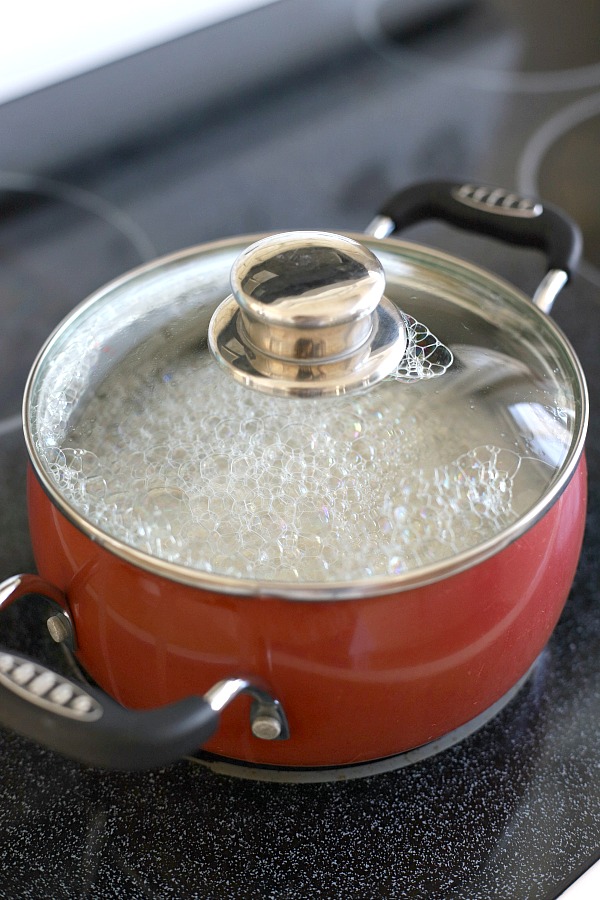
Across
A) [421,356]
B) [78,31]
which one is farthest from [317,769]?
[78,31]

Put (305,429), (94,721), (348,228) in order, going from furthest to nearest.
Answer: (348,228) → (305,429) → (94,721)

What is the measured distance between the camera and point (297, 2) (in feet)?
3.63

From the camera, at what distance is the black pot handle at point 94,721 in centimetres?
37

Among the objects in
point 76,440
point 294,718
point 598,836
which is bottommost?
point 598,836

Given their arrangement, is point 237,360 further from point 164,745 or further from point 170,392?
point 164,745

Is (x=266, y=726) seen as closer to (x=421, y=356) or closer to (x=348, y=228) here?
(x=421, y=356)

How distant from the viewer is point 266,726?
430 millimetres

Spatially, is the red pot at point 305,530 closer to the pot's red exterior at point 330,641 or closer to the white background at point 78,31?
the pot's red exterior at point 330,641

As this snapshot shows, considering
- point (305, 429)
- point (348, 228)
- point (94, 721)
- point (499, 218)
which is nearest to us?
point (94, 721)

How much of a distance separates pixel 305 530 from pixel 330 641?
0.06 metres

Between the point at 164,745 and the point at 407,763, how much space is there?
204 millimetres

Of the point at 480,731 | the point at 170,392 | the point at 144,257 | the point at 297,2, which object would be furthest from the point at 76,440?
the point at 297,2

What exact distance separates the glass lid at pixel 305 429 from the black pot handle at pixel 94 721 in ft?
0.19

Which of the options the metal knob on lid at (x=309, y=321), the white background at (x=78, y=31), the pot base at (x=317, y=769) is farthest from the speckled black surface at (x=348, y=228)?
the metal knob on lid at (x=309, y=321)
